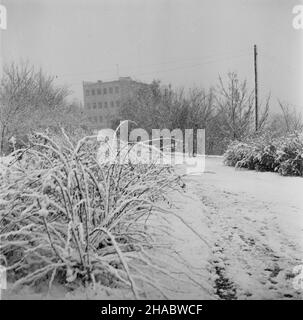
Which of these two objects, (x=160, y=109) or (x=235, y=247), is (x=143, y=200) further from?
(x=160, y=109)

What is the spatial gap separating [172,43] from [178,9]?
70 cm

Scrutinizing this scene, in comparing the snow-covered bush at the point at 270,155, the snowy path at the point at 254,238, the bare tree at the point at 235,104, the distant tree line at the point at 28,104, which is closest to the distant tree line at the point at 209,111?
the bare tree at the point at 235,104

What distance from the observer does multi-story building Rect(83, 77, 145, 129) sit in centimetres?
2056

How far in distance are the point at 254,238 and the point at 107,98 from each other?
21.7 meters

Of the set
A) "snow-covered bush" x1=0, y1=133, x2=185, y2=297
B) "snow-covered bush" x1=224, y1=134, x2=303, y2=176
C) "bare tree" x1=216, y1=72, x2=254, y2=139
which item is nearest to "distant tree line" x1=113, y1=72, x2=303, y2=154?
"bare tree" x1=216, y1=72, x2=254, y2=139

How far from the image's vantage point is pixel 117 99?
75.0 ft

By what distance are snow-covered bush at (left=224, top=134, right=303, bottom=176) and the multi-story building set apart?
11.7 metres

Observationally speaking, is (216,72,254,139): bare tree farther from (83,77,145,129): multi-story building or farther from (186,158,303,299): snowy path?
(186,158,303,299): snowy path

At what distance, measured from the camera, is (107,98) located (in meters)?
23.8

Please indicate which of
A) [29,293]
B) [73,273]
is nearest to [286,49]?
[73,273]

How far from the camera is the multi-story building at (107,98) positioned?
20562 mm

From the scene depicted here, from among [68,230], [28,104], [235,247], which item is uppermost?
[28,104]

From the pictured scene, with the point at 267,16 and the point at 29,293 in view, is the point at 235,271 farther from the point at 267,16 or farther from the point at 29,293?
the point at 267,16

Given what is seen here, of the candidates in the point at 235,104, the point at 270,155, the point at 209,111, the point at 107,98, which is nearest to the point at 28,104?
the point at 270,155
